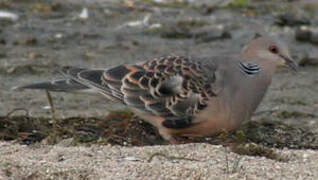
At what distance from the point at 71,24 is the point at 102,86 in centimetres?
473

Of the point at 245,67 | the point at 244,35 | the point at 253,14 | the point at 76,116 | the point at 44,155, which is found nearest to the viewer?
the point at 44,155

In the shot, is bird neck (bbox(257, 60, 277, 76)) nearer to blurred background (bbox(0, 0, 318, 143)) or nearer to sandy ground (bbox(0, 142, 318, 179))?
blurred background (bbox(0, 0, 318, 143))

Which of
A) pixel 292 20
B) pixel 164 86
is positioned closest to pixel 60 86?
pixel 164 86

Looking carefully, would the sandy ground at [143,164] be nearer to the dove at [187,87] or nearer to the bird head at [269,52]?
the dove at [187,87]

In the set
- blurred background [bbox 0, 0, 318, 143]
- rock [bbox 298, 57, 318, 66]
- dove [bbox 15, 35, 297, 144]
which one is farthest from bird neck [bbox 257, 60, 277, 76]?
rock [bbox 298, 57, 318, 66]

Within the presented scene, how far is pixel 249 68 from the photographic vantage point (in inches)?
225

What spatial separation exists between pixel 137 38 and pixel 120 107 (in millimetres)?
2925

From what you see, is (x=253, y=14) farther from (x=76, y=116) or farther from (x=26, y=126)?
(x=26, y=126)

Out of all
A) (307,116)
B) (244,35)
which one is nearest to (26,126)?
(307,116)

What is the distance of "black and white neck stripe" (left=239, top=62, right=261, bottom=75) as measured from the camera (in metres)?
5.68

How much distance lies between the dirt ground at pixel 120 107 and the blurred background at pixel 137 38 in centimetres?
1

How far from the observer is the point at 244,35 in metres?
9.87

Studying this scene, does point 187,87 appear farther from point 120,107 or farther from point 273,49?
point 120,107

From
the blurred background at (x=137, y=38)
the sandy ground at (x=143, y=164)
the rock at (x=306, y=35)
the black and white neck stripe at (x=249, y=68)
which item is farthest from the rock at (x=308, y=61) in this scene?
the sandy ground at (x=143, y=164)
